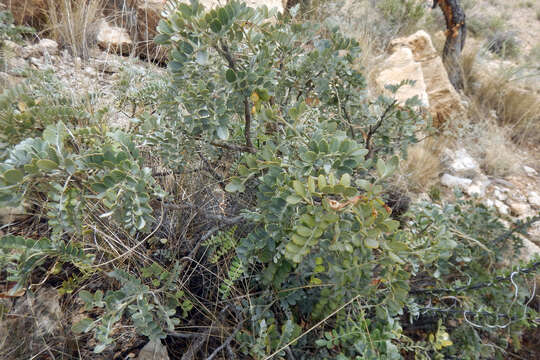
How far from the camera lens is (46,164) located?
613 millimetres

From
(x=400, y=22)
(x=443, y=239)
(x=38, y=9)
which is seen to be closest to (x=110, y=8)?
(x=38, y=9)

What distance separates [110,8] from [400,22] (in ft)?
13.1

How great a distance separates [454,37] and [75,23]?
157 inches

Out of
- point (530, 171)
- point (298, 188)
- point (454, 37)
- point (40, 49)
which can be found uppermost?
point (454, 37)

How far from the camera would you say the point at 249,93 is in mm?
847

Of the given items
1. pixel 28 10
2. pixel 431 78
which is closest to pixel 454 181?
pixel 431 78

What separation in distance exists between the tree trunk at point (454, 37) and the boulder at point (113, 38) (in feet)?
11.7

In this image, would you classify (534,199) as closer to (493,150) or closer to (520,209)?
(520,209)

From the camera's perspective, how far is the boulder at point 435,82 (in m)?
3.08

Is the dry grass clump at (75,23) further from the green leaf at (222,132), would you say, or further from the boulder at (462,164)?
the boulder at (462,164)

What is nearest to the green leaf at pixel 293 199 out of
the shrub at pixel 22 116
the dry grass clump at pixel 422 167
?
the shrub at pixel 22 116

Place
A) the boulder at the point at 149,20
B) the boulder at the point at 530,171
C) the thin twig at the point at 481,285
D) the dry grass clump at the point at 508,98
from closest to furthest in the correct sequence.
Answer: the thin twig at the point at 481,285
the boulder at the point at 149,20
the boulder at the point at 530,171
the dry grass clump at the point at 508,98

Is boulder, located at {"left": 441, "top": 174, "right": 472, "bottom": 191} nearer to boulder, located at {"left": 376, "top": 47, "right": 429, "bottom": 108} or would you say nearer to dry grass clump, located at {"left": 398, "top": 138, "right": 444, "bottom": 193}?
dry grass clump, located at {"left": 398, "top": 138, "right": 444, "bottom": 193}

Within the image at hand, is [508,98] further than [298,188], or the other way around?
[508,98]
